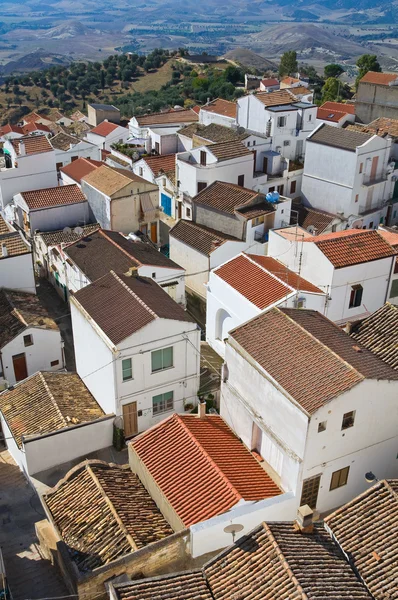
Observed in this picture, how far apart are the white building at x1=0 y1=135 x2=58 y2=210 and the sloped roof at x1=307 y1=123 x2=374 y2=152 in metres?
23.1

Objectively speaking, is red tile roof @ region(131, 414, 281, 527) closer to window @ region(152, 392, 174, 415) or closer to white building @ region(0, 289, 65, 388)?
window @ region(152, 392, 174, 415)

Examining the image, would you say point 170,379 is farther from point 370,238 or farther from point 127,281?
point 370,238

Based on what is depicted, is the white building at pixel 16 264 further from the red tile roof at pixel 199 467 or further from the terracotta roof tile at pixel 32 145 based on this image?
the red tile roof at pixel 199 467

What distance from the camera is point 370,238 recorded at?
37062 mm

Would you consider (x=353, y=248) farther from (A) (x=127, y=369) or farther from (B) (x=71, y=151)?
(B) (x=71, y=151)

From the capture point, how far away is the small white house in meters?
28.3

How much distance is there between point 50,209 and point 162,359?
2272 centimetres

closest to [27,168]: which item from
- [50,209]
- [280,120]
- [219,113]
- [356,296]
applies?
[50,209]

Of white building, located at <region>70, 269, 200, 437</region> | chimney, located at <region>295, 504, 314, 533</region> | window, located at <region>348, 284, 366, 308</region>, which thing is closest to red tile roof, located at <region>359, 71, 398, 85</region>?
window, located at <region>348, 284, 366, 308</region>

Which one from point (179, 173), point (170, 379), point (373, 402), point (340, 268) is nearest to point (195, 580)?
point (373, 402)

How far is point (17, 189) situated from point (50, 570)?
122 ft

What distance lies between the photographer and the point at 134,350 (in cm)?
2894

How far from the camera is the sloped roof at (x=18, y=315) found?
34500 millimetres

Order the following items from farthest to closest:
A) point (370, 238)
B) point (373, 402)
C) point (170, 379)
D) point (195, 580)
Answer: point (370, 238), point (170, 379), point (373, 402), point (195, 580)
